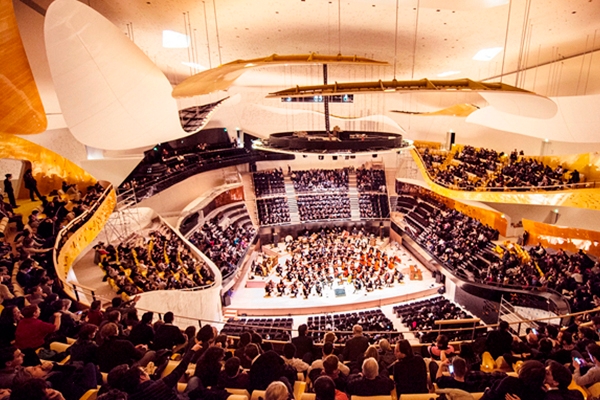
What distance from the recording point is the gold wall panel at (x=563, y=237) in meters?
11.2

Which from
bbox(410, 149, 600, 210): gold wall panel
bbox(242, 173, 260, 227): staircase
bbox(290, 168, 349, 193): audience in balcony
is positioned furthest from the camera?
bbox(290, 168, 349, 193): audience in balcony

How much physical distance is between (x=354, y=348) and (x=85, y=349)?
3.01 m

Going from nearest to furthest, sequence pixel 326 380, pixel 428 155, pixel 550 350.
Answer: pixel 326 380, pixel 550 350, pixel 428 155

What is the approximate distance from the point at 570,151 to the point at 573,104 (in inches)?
242

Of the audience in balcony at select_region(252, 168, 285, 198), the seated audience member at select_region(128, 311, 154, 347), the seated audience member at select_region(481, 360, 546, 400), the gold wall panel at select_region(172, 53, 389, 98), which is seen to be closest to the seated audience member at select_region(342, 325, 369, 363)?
the seated audience member at select_region(481, 360, 546, 400)

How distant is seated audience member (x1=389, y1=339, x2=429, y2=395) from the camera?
125 inches

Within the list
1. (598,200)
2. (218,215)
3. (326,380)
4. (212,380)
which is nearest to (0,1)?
(212,380)

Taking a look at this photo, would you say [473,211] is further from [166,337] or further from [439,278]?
[166,337]

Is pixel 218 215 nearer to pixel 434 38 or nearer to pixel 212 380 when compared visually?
pixel 434 38

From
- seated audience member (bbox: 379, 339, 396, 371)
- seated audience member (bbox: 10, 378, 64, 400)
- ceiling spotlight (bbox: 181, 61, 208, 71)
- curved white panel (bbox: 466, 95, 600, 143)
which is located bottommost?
seated audience member (bbox: 379, 339, 396, 371)

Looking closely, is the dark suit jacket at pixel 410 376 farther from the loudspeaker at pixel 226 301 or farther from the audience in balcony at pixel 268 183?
the audience in balcony at pixel 268 183

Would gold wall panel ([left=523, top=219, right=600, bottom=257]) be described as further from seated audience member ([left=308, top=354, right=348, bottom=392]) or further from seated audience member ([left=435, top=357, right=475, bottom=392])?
seated audience member ([left=308, top=354, right=348, bottom=392])

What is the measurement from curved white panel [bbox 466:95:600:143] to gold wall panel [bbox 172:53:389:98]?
5887 mm

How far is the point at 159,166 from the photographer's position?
1838cm
